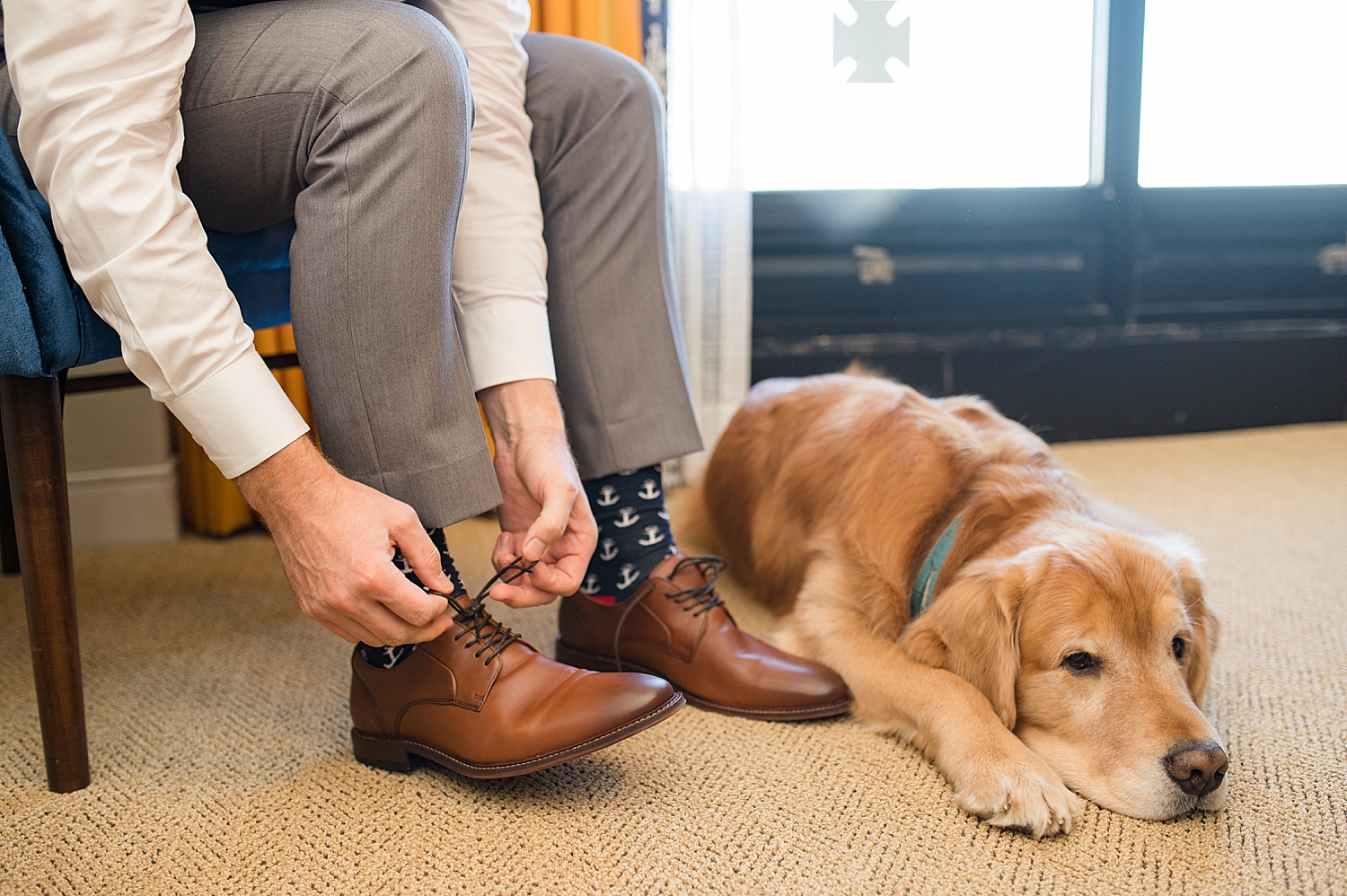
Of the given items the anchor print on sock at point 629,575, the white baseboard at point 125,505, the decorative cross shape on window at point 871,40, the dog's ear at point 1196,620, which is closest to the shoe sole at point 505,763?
the anchor print on sock at point 629,575

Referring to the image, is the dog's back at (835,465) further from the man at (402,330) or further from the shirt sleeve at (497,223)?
the shirt sleeve at (497,223)

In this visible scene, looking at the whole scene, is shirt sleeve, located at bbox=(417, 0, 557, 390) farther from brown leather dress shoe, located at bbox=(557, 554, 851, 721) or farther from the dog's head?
the dog's head

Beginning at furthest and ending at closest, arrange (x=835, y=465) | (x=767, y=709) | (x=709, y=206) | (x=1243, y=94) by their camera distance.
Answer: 1. (x=1243, y=94)
2. (x=709, y=206)
3. (x=835, y=465)
4. (x=767, y=709)

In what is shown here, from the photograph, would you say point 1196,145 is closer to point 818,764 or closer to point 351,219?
point 818,764

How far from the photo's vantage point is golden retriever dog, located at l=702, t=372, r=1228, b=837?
894 mm

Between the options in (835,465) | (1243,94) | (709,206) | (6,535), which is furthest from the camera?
(1243,94)

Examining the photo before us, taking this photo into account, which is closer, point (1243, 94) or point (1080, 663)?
point (1080, 663)

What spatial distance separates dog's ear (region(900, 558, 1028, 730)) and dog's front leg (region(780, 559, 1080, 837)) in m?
0.02

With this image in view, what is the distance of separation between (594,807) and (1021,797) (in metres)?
0.41

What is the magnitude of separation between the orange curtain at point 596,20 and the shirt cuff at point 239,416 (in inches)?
56.1

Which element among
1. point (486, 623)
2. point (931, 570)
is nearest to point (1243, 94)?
point (931, 570)

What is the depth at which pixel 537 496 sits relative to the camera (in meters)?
0.96

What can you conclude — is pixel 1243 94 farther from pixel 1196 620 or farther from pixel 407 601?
pixel 407 601

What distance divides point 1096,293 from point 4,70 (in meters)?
2.58
